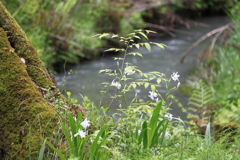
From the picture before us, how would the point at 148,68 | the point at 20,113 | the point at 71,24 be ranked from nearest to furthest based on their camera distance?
the point at 20,113, the point at 148,68, the point at 71,24

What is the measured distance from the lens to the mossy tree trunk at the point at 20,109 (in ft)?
7.68

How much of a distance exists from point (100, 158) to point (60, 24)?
6590 mm

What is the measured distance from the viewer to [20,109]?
2.42 m

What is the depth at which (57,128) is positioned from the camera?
244 cm

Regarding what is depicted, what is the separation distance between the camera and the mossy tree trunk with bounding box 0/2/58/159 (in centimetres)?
234

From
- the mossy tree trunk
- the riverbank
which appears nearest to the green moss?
the mossy tree trunk

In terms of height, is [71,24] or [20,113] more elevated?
[71,24]

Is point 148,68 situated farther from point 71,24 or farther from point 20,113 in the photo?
point 20,113

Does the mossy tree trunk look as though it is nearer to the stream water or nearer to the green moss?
the green moss

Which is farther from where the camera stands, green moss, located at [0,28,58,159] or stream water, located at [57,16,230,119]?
stream water, located at [57,16,230,119]

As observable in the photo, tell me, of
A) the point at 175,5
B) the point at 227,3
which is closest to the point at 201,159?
the point at 175,5

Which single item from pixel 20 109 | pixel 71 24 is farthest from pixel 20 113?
pixel 71 24

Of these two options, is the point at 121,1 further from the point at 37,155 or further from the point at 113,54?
the point at 37,155

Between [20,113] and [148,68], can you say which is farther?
[148,68]
